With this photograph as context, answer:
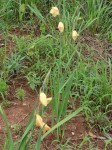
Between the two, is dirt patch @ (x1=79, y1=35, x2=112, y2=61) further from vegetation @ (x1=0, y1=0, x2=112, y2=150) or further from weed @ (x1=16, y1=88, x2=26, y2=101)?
weed @ (x1=16, y1=88, x2=26, y2=101)

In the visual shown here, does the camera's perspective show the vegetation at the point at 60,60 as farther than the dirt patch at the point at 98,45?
No

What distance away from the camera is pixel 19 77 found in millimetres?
2592

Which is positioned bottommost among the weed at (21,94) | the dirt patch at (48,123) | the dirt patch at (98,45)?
the dirt patch at (48,123)

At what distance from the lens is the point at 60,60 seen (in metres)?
2.39

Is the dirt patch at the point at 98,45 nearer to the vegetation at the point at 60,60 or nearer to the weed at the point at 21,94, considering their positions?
the vegetation at the point at 60,60

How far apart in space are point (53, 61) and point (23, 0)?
33.8 inches

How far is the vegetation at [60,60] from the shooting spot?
2125 millimetres

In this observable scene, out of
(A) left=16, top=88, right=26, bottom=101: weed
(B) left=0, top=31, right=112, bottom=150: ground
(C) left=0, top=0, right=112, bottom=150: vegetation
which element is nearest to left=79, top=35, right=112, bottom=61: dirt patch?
(C) left=0, top=0, right=112, bottom=150: vegetation

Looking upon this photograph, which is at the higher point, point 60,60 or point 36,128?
point 60,60

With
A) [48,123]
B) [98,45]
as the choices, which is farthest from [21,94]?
[98,45]

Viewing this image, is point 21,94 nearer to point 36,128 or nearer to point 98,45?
point 36,128

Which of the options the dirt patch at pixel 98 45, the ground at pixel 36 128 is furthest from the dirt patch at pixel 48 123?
the dirt patch at pixel 98 45

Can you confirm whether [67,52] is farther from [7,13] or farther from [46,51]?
[7,13]

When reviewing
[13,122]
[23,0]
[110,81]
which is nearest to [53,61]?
[110,81]
